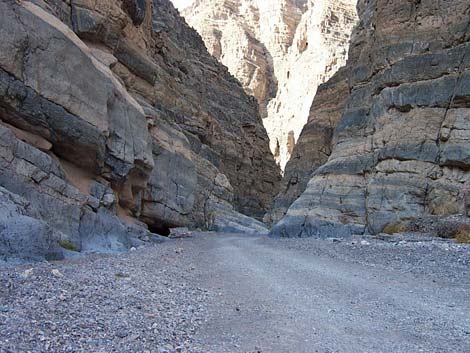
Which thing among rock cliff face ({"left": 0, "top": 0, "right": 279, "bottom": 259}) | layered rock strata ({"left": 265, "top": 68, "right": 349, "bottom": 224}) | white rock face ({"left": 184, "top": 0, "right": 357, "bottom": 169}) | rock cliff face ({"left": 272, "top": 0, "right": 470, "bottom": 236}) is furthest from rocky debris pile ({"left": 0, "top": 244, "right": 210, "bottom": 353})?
white rock face ({"left": 184, "top": 0, "right": 357, "bottom": 169})

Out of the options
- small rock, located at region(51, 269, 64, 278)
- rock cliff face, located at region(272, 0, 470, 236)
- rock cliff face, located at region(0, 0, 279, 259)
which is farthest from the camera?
rock cliff face, located at region(272, 0, 470, 236)

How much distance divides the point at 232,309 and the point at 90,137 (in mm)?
11181

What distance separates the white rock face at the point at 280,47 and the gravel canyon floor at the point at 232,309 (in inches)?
2808

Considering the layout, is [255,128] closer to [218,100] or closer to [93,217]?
[218,100]

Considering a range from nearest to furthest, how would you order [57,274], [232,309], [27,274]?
1. [232,309]
2. [27,274]
3. [57,274]

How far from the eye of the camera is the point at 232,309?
568 centimetres

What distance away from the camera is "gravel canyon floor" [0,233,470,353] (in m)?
3.96

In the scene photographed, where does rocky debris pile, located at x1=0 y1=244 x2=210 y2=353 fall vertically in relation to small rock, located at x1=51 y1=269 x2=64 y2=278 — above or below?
above

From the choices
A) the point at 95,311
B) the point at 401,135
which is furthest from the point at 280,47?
the point at 95,311

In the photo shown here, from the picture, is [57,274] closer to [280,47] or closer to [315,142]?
[315,142]

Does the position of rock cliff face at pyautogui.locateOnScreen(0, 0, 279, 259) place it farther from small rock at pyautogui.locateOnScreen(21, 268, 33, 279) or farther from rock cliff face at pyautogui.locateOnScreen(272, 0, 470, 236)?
rock cliff face at pyautogui.locateOnScreen(272, 0, 470, 236)

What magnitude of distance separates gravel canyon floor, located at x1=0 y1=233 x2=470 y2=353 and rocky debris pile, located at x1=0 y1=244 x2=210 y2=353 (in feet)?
0.04

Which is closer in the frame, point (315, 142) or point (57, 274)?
point (57, 274)

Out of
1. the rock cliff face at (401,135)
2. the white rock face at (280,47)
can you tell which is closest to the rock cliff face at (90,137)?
the rock cliff face at (401,135)
